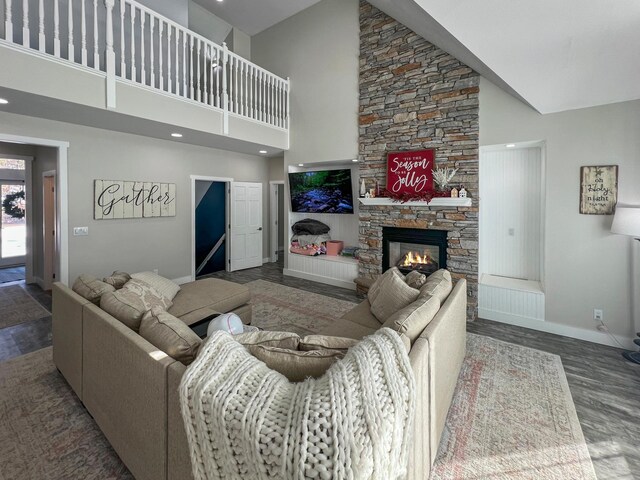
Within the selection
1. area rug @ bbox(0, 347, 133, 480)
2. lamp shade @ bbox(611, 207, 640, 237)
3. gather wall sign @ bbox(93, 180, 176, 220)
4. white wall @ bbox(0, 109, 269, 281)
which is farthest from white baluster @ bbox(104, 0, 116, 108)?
lamp shade @ bbox(611, 207, 640, 237)

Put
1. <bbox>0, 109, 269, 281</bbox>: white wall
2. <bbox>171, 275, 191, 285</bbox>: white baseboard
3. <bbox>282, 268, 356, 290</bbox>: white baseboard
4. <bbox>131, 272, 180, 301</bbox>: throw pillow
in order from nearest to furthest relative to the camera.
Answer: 1. <bbox>131, 272, 180, 301</bbox>: throw pillow
2. <bbox>0, 109, 269, 281</bbox>: white wall
3. <bbox>282, 268, 356, 290</bbox>: white baseboard
4. <bbox>171, 275, 191, 285</bbox>: white baseboard

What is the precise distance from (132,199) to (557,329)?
244 inches

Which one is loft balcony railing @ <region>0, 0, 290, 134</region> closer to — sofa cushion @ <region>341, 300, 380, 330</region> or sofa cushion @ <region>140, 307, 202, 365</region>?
sofa cushion @ <region>140, 307, 202, 365</region>

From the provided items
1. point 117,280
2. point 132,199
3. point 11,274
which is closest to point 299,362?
point 117,280

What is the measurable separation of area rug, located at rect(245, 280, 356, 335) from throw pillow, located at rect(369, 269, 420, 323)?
1.18 meters

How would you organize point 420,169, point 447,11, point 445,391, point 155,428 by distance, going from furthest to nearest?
point 420,169 < point 447,11 < point 445,391 < point 155,428

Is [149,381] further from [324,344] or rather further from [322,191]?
[322,191]

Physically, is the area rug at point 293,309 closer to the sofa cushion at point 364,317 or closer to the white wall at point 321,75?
the sofa cushion at point 364,317

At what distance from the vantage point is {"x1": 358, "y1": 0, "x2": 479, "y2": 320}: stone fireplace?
3992 mm

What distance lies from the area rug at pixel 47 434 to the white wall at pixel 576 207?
4365 mm

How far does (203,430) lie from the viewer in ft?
3.52

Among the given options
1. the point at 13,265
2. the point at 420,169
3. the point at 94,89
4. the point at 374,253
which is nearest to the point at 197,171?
the point at 94,89

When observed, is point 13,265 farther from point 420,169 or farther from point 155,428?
point 420,169

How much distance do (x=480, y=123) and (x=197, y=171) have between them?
4817 millimetres
